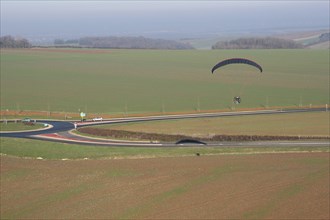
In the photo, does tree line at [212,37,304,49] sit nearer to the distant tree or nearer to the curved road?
the distant tree

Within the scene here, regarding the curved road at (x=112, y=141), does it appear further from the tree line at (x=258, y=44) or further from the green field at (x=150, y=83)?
the tree line at (x=258, y=44)

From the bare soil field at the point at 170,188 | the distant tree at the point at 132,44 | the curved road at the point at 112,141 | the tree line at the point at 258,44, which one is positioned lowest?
the bare soil field at the point at 170,188

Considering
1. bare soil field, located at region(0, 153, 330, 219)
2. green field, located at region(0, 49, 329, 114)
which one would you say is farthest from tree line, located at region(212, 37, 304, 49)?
bare soil field, located at region(0, 153, 330, 219)

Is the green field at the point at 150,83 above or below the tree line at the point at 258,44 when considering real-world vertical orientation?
below

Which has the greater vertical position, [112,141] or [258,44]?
[258,44]

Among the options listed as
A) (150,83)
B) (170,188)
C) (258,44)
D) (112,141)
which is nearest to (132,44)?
(258,44)

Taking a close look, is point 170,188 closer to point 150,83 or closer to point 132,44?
point 150,83

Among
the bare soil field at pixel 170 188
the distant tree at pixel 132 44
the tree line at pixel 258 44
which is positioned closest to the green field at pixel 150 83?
the bare soil field at pixel 170 188
